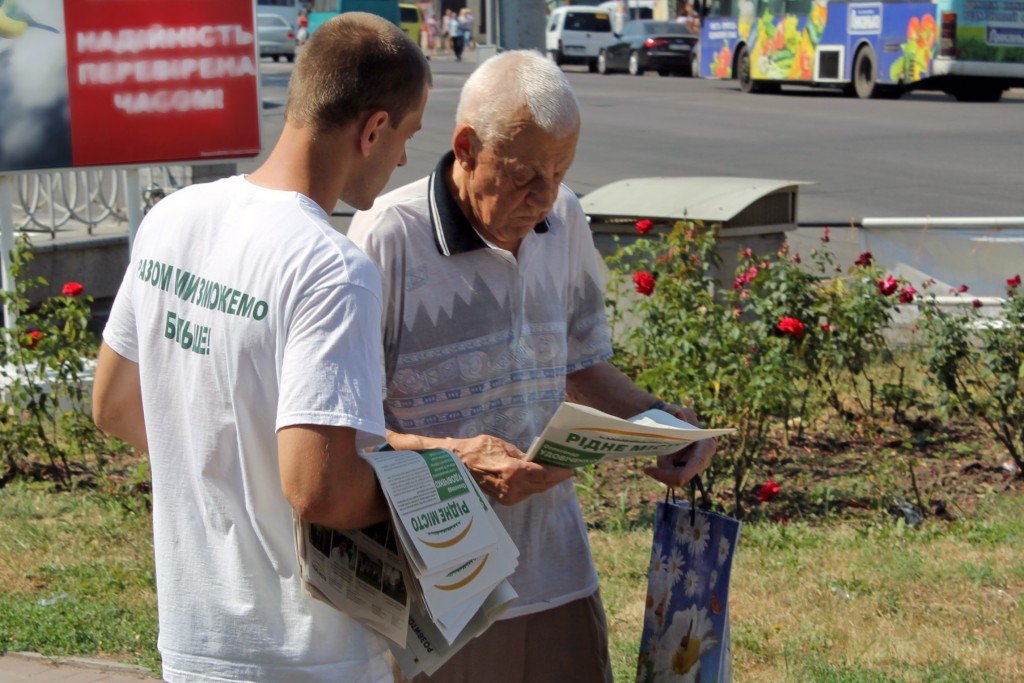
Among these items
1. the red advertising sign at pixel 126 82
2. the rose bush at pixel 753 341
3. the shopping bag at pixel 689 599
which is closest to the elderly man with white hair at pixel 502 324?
the shopping bag at pixel 689 599

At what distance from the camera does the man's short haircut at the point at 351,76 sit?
74.1 inches

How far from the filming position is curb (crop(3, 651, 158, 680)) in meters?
4.00

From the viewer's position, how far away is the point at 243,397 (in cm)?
185

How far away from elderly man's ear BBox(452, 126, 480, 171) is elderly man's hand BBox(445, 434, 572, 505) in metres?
0.53

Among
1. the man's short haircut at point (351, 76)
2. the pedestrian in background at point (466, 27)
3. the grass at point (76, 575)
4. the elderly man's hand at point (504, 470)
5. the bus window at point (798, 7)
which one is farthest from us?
the pedestrian in background at point (466, 27)

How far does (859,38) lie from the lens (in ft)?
82.2

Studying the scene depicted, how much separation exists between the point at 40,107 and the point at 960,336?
14.7ft

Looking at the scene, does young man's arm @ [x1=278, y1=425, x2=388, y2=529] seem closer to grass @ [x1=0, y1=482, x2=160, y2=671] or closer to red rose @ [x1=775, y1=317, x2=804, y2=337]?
grass @ [x1=0, y1=482, x2=160, y2=671]

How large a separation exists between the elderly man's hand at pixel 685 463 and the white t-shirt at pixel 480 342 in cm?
19

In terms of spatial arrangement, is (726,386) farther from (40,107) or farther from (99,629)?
(40,107)

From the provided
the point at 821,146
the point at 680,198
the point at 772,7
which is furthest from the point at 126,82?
the point at 772,7

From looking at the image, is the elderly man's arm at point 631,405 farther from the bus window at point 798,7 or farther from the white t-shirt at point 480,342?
the bus window at point 798,7

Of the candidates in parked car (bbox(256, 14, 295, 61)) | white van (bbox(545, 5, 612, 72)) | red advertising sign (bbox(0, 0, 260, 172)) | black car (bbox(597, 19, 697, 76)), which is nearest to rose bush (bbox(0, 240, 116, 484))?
red advertising sign (bbox(0, 0, 260, 172))

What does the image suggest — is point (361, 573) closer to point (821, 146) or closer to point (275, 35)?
point (821, 146)
